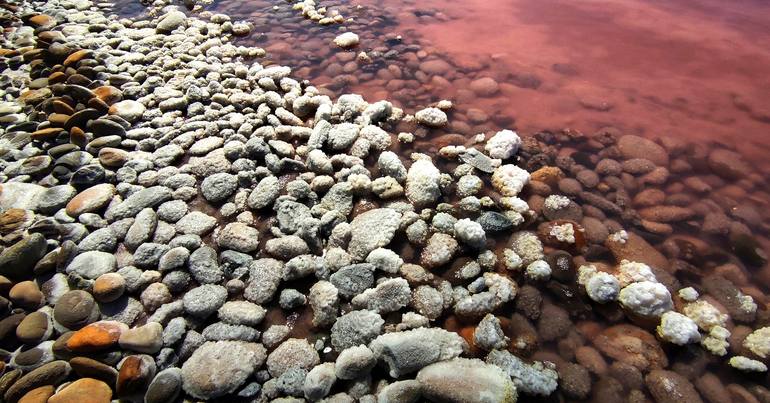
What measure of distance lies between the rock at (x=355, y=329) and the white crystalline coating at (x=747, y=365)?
5.84 ft

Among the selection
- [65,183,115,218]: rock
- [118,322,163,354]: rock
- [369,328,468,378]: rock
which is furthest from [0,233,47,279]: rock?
[369,328,468,378]: rock

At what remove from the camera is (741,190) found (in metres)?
2.94

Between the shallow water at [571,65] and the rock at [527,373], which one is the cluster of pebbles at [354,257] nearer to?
the rock at [527,373]

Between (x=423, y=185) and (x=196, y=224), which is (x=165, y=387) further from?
(x=423, y=185)

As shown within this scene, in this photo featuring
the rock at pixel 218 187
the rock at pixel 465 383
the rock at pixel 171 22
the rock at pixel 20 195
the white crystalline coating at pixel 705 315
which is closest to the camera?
the rock at pixel 465 383

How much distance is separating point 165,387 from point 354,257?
114 cm

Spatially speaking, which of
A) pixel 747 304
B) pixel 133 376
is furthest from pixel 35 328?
pixel 747 304

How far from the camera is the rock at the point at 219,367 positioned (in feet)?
6.20

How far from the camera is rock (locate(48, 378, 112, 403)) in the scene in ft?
5.98

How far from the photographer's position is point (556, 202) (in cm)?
280

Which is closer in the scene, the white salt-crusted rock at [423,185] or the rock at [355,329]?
the rock at [355,329]

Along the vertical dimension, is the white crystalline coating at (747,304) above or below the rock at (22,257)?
below

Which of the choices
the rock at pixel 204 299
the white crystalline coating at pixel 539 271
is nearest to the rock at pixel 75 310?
the rock at pixel 204 299

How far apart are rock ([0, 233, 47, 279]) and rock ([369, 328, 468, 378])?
2086 millimetres
